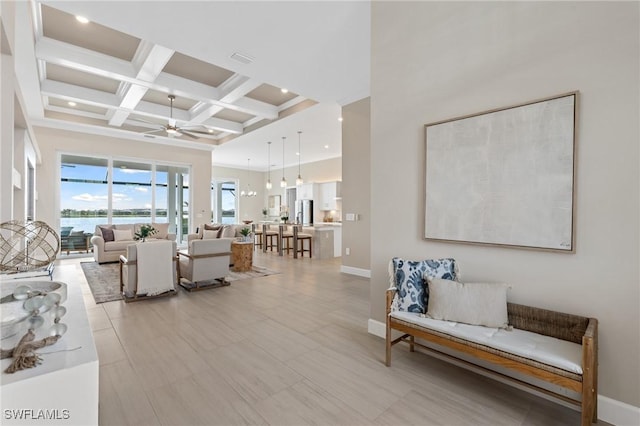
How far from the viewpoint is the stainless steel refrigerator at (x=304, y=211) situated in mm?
11680

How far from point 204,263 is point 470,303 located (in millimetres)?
3896

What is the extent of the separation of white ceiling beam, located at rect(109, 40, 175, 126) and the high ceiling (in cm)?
2

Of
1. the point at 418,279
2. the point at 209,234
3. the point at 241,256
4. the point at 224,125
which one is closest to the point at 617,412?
the point at 418,279

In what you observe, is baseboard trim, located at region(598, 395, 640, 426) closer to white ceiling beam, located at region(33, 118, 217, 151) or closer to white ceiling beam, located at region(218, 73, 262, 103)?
white ceiling beam, located at region(218, 73, 262, 103)

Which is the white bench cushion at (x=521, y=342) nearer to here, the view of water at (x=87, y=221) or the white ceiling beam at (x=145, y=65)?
the white ceiling beam at (x=145, y=65)

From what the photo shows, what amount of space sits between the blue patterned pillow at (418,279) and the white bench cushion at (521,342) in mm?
162

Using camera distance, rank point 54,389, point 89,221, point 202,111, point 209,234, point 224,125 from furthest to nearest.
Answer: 1. point 89,221
2. point 224,125
3. point 209,234
4. point 202,111
5. point 54,389

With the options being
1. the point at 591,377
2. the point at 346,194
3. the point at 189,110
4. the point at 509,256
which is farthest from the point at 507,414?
the point at 189,110

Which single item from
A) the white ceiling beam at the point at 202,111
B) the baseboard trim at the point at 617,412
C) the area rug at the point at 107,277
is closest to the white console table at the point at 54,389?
the baseboard trim at the point at 617,412

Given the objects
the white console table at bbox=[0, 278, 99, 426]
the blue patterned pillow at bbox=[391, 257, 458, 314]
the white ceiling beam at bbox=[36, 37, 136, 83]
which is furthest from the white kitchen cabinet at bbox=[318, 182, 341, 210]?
the white console table at bbox=[0, 278, 99, 426]

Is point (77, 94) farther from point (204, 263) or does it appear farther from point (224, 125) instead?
point (204, 263)

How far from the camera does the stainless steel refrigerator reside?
38.3 feet

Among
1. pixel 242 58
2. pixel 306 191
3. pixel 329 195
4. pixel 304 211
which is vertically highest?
pixel 242 58

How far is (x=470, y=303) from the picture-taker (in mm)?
2178
